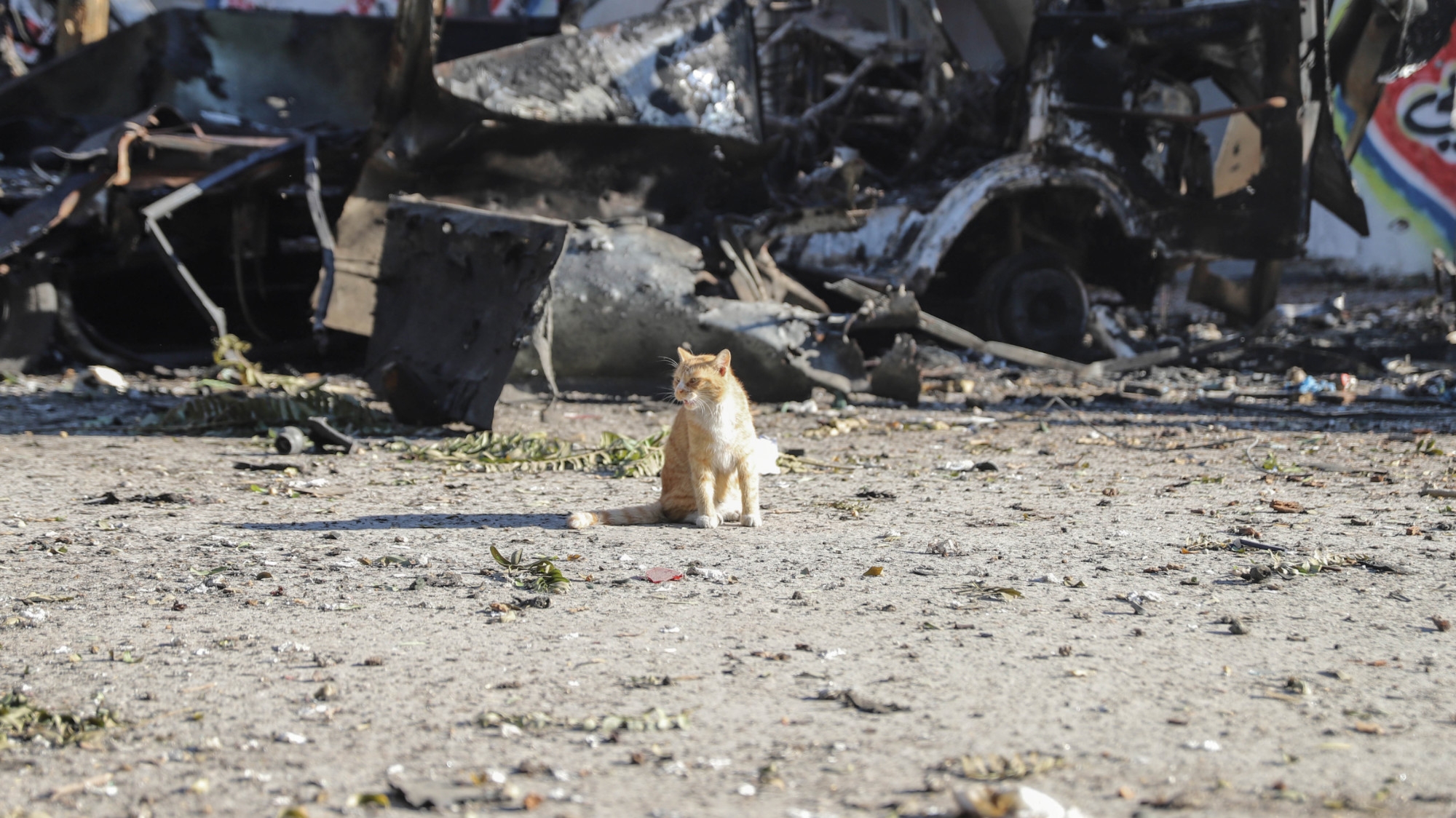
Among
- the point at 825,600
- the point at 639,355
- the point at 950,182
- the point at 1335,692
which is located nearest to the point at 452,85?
the point at 639,355

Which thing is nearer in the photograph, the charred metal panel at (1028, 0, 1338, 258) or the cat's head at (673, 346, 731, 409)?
the cat's head at (673, 346, 731, 409)

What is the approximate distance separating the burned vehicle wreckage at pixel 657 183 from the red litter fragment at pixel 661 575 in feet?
8.78

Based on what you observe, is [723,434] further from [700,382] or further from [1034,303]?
[1034,303]

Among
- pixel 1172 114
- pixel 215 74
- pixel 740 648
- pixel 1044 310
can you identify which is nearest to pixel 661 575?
pixel 740 648

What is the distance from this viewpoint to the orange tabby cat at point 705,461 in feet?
12.6

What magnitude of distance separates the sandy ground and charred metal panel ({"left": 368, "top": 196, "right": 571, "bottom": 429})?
3.71 feet

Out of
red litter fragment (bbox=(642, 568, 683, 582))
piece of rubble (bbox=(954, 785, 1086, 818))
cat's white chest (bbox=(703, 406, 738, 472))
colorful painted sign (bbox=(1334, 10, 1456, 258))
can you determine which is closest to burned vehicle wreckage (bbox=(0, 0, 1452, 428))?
cat's white chest (bbox=(703, 406, 738, 472))

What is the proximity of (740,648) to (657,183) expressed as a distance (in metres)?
5.22

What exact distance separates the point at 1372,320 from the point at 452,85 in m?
9.59

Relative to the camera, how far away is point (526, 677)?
2.45m

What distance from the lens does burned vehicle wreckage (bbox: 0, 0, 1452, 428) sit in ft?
22.1

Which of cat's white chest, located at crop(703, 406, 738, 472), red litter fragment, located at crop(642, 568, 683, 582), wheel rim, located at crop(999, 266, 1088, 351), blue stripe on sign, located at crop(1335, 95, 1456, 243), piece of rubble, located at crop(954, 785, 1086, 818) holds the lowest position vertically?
red litter fragment, located at crop(642, 568, 683, 582)

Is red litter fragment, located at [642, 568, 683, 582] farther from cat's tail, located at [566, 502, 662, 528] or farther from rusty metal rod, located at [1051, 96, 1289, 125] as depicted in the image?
rusty metal rod, located at [1051, 96, 1289, 125]

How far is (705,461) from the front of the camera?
3891 mm
